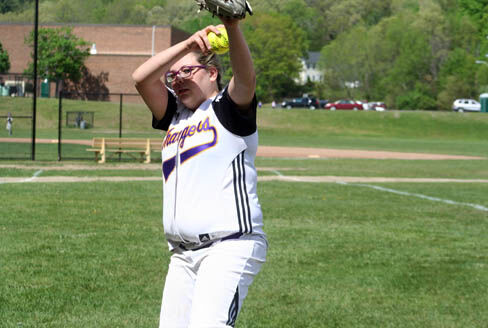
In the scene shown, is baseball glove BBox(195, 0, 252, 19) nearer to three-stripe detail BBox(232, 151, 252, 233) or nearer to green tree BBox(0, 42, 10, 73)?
three-stripe detail BBox(232, 151, 252, 233)

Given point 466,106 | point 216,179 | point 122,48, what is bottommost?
point 466,106

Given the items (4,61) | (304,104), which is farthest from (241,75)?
(304,104)

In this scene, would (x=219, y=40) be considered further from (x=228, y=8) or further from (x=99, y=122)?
(x=99, y=122)

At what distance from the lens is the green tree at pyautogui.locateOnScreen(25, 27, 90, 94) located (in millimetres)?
80875

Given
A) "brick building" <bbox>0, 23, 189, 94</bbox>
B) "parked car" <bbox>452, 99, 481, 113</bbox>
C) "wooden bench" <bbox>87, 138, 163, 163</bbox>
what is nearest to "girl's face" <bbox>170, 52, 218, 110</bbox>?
"wooden bench" <bbox>87, 138, 163, 163</bbox>

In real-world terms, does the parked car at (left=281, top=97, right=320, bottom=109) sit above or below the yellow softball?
below

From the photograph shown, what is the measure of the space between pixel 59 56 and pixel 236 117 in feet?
260

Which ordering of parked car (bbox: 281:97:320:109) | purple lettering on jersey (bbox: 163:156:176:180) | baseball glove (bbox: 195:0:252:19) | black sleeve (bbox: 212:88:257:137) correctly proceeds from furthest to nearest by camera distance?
1. parked car (bbox: 281:97:320:109)
2. purple lettering on jersey (bbox: 163:156:176:180)
3. black sleeve (bbox: 212:88:257:137)
4. baseball glove (bbox: 195:0:252:19)

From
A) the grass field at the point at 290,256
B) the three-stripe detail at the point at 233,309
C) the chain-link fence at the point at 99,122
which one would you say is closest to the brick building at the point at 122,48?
the chain-link fence at the point at 99,122

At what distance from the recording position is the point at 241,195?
4.09m

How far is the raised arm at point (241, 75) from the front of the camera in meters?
3.88

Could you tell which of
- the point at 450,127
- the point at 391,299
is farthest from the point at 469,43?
the point at 391,299

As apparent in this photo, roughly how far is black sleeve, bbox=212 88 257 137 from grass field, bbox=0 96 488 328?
308cm

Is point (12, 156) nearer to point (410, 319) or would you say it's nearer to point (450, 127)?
point (410, 319)
